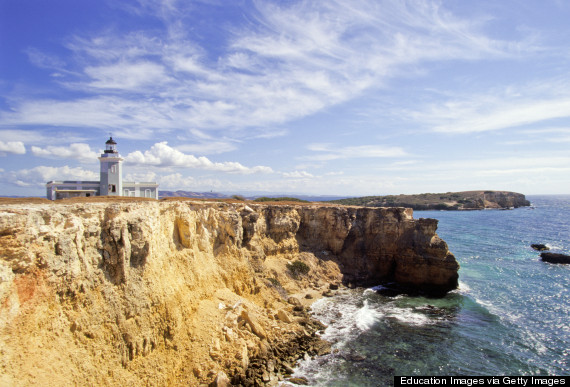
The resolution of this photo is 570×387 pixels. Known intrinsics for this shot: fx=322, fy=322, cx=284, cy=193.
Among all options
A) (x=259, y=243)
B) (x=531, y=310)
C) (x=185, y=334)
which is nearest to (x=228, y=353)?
(x=185, y=334)

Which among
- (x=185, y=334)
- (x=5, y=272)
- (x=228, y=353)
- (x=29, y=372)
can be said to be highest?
(x=5, y=272)

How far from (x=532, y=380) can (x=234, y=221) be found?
76.5 ft

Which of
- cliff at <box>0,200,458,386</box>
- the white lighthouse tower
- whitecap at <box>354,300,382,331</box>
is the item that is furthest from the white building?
whitecap at <box>354,300,382,331</box>

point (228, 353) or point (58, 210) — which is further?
point (228, 353)

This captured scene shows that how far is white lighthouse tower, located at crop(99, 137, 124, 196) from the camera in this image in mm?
37312

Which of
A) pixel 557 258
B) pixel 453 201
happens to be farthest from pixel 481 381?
pixel 453 201

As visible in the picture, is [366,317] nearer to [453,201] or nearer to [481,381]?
[481,381]

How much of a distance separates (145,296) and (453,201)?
495 ft

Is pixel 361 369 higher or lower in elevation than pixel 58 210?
lower

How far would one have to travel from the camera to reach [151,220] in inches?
769

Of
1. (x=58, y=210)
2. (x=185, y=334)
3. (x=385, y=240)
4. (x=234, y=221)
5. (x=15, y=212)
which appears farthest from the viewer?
(x=385, y=240)

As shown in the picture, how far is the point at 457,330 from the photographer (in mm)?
26562

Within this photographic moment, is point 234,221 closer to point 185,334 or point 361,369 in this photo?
point 185,334

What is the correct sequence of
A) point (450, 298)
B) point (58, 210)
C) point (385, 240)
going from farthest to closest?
point (385, 240), point (450, 298), point (58, 210)
